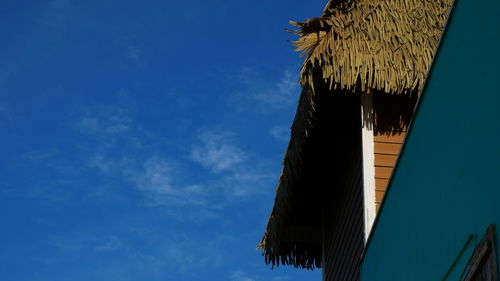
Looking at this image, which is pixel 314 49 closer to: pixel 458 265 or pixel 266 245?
pixel 266 245

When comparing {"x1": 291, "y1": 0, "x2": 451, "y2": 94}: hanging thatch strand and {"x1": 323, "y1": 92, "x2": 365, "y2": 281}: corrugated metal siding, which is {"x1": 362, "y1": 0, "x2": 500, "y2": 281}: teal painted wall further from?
{"x1": 291, "y1": 0, "x2": 451, "y2": 94}: hanging thatch strand

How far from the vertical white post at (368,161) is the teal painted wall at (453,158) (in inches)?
73.5

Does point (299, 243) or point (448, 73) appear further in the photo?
point (299, 243)

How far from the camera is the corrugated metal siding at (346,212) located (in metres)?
8.07

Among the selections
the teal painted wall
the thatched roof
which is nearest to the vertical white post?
the thatched roof

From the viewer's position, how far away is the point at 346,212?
870 centimetres

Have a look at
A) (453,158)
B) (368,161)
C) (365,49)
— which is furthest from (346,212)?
(453,158)

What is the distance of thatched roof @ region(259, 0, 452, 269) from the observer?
26.4ft

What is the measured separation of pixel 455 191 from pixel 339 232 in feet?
15.4

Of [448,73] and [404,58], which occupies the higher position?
[404,58]

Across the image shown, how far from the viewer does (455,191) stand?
4.38 m

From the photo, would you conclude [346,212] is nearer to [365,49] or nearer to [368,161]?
[368,161]

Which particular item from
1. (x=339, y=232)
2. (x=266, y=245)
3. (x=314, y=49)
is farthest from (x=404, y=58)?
(x=266, y=245)

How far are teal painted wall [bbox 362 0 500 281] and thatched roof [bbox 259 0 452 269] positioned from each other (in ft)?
8.35
